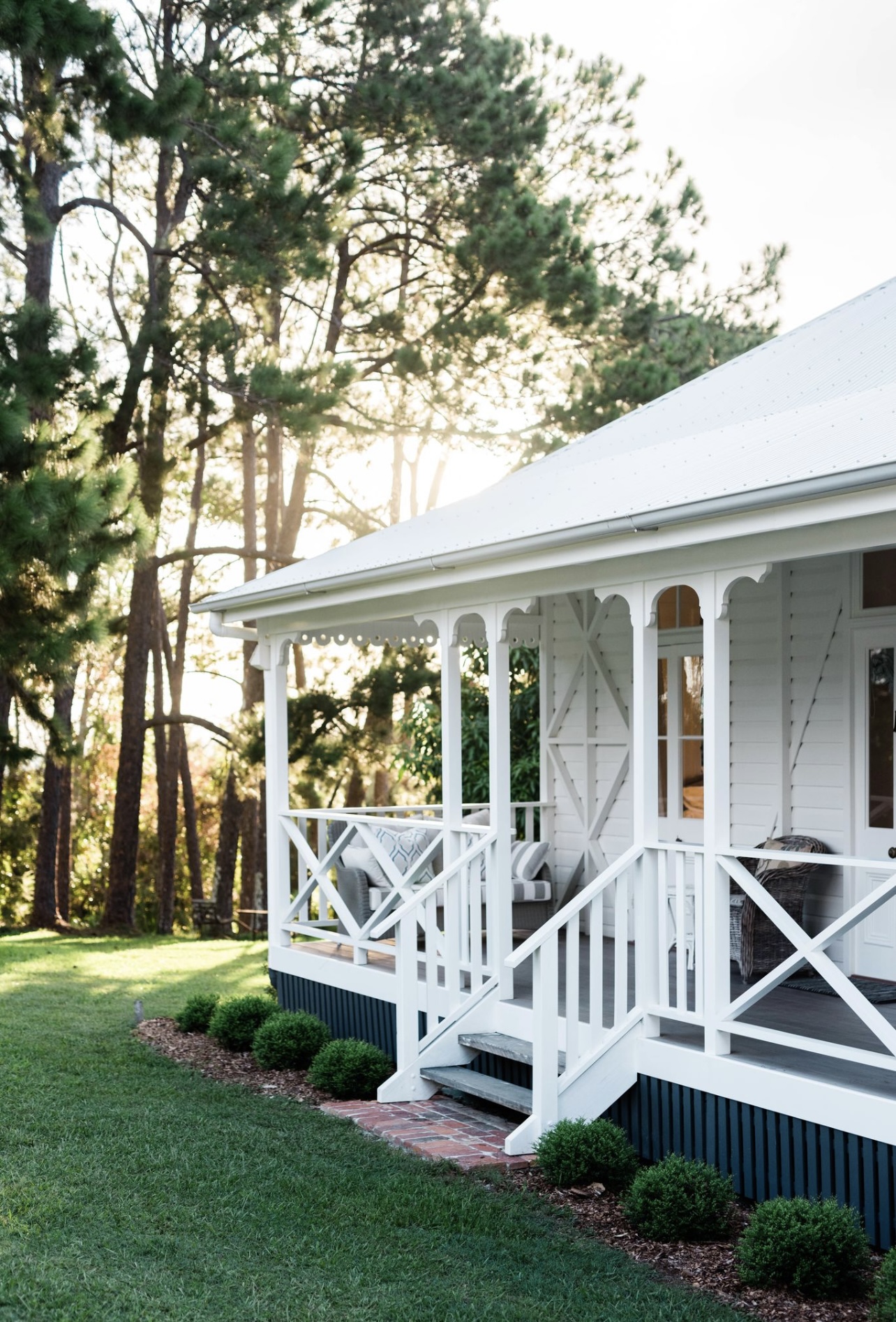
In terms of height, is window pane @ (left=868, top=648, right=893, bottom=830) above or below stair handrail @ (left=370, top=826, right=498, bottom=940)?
above

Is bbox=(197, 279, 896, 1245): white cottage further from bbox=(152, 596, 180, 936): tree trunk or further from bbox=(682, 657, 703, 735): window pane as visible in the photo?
bbox=(152, 596, 180, 936): tree trunk

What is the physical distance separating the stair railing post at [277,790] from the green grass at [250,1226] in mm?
2195

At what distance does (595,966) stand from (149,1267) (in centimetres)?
266

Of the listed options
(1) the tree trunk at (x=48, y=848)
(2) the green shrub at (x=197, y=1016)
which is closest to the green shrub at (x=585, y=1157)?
(2) the green shrub at (x=197, y=1016)

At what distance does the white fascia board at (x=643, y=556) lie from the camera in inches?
222

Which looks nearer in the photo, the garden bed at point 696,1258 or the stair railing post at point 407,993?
the garden bed at point 696,1258

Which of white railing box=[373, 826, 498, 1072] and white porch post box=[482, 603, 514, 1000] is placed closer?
white railing box=[373, 826, 498, 1072]

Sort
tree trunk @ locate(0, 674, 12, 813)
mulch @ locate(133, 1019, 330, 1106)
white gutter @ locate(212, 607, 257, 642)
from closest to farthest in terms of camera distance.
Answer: mulch @ locate(133, 1019, 330, 1106)
white gutter @ locate(212, 607, 257, 642)
tree trunk @ locate(0, 674, 12, 813)

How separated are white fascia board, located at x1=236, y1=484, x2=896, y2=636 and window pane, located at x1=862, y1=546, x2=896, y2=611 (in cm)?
176

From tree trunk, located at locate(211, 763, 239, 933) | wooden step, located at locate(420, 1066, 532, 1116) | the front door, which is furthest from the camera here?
tree trunk, located at locate(211, 763, 239, 933)

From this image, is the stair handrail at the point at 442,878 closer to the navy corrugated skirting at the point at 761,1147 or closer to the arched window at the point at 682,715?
the navy corrugated skirting at the point at 761,1147

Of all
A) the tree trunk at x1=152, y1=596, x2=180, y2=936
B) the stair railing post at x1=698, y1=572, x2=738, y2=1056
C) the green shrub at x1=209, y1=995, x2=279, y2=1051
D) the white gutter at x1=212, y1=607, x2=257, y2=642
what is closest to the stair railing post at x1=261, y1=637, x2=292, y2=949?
the white gutter at x1=212, y1=607, x2=257, y2=642

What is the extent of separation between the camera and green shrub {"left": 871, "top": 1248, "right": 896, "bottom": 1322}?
183 inches

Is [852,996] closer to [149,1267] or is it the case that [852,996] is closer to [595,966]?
[595,966]
